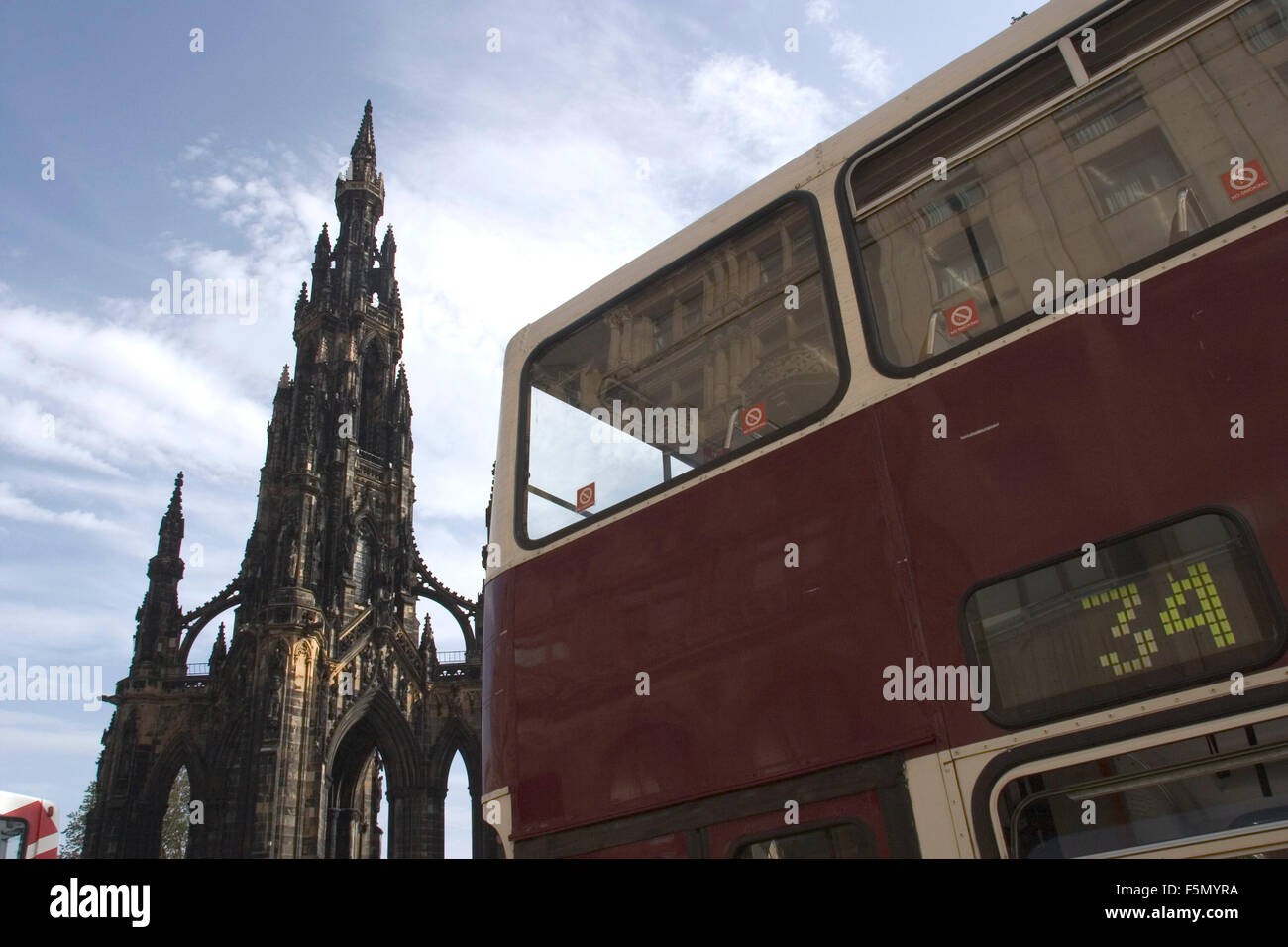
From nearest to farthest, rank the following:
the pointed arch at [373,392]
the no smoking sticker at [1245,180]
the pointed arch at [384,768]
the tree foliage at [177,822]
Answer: the no smoking sticker at [1245,180] < the pointed arch at [384,768] < the tree foliage at [177,822] < the pointed arch at [373,392]

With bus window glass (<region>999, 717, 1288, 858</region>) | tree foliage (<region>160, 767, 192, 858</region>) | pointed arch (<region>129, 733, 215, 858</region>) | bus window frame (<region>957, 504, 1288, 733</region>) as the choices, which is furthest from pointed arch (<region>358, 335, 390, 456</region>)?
bus window glass (<region>999, 717, 1288, 858</region>)

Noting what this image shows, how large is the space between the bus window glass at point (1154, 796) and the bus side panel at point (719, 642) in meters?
0.45

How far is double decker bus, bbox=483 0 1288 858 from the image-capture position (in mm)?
3053

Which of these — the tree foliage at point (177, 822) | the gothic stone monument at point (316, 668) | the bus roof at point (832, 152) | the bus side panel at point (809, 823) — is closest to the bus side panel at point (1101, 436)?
the bus side panel at point (809, 823)

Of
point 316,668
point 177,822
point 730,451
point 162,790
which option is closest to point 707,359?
point 730,451

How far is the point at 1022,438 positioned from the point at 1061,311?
51cm

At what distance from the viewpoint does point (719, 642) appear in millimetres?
4141

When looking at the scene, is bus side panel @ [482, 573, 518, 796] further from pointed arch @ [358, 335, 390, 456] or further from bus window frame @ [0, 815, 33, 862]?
pointed arch @ [358, 335, 390, 456]

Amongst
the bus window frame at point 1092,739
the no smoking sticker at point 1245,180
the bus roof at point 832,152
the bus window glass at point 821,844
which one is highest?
the bus roof at point 832,152

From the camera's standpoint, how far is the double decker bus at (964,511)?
3.05m

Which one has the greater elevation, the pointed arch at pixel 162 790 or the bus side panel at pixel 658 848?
the pointed arch at pixel 162 790

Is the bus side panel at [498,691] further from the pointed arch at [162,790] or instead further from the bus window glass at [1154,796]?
the pointed arch at [162,790]

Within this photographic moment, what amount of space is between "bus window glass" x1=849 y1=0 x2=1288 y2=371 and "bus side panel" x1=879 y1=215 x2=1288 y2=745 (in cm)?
19

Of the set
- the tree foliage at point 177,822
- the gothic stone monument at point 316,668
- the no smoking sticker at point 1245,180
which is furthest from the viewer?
the tree foliage at point 177,822
